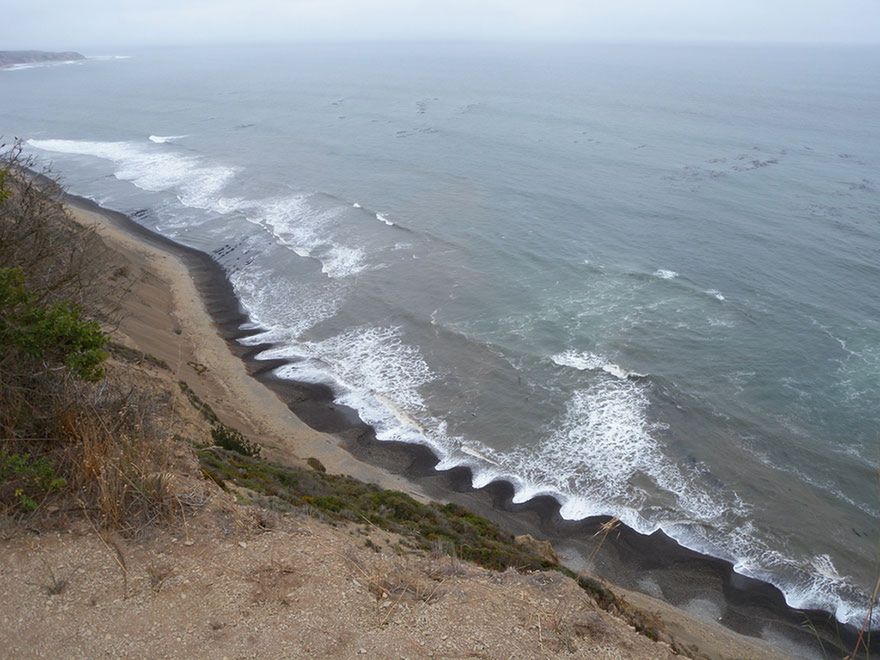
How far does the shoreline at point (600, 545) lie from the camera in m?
16.8

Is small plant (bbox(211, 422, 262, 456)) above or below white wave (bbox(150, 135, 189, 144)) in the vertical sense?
below

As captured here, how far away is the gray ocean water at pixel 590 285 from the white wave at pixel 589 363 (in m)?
0.15

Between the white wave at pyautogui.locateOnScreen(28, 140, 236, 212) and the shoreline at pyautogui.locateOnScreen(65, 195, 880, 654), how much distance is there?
30.3 metres

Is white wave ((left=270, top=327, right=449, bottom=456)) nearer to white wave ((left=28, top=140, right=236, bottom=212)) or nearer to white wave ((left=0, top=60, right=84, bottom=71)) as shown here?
white wave ((left=28, top=140, right=236, bottom=212))

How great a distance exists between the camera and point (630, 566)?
18531 millimetres

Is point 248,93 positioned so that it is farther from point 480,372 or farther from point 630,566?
point 630,566

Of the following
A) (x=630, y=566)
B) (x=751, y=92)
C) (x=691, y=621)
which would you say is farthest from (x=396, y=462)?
(x=751, y=92)

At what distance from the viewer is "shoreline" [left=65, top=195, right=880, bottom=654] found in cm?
1683

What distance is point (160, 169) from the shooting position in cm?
6053

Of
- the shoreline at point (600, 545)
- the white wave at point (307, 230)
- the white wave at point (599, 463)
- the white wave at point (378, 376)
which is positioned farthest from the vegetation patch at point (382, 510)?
the white wave at point (307, 230)

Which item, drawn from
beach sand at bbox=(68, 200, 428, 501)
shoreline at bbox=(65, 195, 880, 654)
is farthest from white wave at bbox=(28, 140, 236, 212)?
shoreline at bbox=(65, 195, 880, 654)

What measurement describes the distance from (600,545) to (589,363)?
13373 mm

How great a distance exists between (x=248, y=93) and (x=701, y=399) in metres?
96.2

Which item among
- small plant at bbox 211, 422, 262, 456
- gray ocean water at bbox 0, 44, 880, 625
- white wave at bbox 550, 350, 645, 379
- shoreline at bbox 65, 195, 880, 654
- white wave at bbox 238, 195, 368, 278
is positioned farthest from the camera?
white wave at bbox 238, 195, 368, 278
